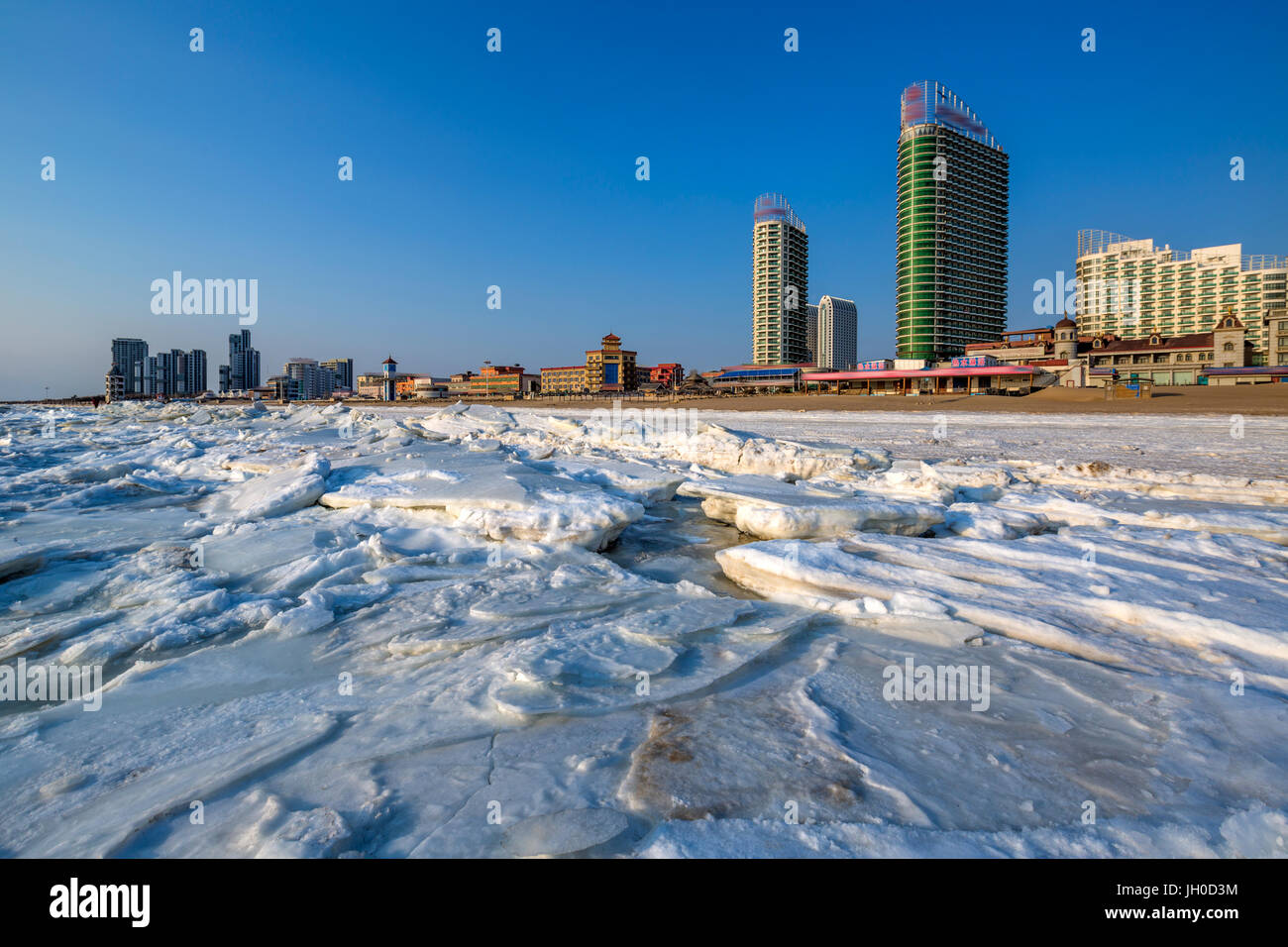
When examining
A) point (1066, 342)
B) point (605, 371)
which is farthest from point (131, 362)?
point (1066, 342)

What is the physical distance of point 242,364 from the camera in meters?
144

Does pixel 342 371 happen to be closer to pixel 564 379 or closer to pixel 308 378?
pixel 308 378

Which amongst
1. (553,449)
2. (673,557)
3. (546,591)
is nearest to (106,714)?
(546,591)

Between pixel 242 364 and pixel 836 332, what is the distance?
157 metres

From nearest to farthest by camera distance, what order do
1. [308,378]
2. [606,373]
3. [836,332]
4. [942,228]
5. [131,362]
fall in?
[942,228] → [606,373] → [131,362] → [308,378] → [836,332]

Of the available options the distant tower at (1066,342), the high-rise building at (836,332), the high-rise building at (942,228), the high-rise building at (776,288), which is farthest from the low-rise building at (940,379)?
the high-rise building at (836,332)

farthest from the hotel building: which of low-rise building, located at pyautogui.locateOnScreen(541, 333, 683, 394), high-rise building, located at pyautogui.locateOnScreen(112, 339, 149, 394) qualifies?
high-rise building, located at pyautogui.locateOnScreen(112, 339, 149, 394)

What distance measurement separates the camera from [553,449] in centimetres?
1027

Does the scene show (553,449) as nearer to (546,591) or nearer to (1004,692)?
(546,591)

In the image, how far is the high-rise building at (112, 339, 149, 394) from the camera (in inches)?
4459

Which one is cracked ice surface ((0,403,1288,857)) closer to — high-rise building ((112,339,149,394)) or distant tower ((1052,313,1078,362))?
distant tower ((1052,313,1078,362))

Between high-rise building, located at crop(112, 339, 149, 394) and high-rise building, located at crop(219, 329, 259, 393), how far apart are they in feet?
57.1
